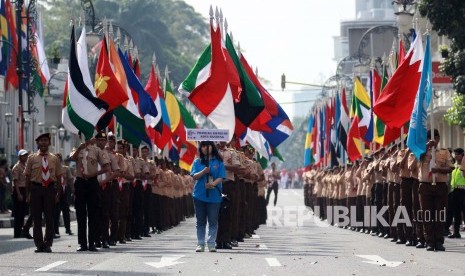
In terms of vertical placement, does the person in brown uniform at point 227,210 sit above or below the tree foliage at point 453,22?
below

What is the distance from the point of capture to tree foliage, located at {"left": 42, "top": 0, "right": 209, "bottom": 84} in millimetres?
110125

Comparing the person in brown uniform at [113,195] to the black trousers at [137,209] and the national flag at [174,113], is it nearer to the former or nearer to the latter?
the black trousers at [137,209]

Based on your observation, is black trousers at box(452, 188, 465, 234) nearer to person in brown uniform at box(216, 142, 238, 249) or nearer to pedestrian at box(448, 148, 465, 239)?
pedestrian at box(448, 148, 465, 239)

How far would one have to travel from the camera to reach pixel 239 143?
30672 mm

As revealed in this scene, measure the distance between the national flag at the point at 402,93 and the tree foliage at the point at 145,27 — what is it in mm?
75858

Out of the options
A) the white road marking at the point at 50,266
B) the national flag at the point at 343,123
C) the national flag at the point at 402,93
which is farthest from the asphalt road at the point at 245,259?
the national flag at the point at 343,123

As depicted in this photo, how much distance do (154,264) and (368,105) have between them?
1808 cm

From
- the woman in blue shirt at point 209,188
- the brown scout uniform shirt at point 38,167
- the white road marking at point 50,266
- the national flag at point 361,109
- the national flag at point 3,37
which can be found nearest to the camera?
the white road marking at point 50,266

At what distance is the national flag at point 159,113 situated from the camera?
112 feet

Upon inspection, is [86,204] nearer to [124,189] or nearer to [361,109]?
[124,189]

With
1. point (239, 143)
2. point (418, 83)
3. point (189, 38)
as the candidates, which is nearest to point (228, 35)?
point (239, 143)

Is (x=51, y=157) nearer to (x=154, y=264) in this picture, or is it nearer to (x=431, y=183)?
(x=154, y=264)

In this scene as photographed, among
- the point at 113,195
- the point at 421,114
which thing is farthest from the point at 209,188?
the point at 421,114

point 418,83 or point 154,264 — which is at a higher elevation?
point 418,83
